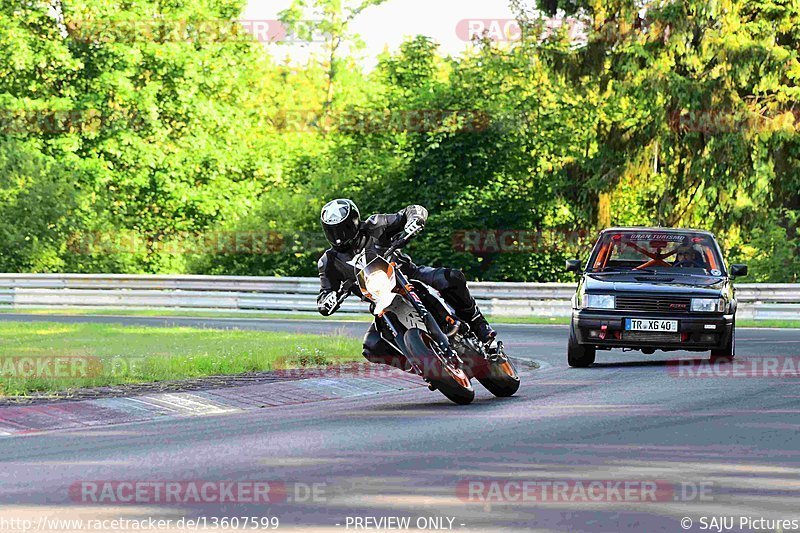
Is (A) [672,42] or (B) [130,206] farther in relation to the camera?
(B) [130,206]

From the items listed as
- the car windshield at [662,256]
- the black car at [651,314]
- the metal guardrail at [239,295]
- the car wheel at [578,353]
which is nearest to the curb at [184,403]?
the car wheel at [578,353]

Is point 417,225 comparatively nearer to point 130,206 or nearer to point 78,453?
point 78,453

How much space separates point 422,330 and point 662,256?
7.41 meters

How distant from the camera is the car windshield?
19.3 m

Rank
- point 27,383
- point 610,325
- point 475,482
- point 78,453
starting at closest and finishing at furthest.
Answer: point 475,482 < point 78,453 < point 27,383 < point 610,325

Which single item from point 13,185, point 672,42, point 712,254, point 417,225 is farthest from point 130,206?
point 417,225

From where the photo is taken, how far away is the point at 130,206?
5266cm

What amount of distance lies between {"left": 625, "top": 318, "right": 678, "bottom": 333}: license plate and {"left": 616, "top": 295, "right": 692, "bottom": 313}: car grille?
0.13 metres

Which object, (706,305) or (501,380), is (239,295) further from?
(501,380)

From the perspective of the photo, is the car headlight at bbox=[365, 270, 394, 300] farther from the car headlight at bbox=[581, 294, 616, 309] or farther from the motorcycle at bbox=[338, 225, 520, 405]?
→ the car headlight at bbox=[581, 294, 616, 309]

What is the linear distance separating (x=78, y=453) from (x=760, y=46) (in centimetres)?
2970
